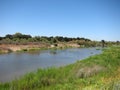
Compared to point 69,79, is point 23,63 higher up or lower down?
lower down

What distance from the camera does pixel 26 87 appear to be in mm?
11750

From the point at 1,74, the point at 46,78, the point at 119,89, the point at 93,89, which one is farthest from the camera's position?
the point at 1,74

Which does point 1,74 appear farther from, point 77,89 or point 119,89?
point 119,89

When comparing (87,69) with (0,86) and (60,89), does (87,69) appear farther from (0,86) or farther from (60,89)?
(0,86)

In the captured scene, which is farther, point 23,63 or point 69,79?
point 23,63

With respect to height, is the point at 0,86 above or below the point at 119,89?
below

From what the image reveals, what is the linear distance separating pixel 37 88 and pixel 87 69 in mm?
5257

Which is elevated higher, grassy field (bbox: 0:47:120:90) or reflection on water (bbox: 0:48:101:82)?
grassy field (bbox: 0:47:120:90)

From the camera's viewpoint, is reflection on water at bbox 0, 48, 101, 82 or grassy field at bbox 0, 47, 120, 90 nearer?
grassy field at bbox 0, 47, 120, 90

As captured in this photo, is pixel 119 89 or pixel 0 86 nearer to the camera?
pixel 119 89

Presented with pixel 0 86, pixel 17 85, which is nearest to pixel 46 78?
pixel 17 85

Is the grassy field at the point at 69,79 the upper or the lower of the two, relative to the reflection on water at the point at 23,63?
upper

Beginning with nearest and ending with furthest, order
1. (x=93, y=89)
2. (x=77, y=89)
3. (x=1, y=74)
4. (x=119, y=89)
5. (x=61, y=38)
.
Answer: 1. (x=119, y=89)
2. (x=93, y=89)
3. (x=77, y=89)
4. (x=1, y=74)
5. (x=61, y=38)

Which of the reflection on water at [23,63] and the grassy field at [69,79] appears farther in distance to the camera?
the reflection on water at [23,63]
